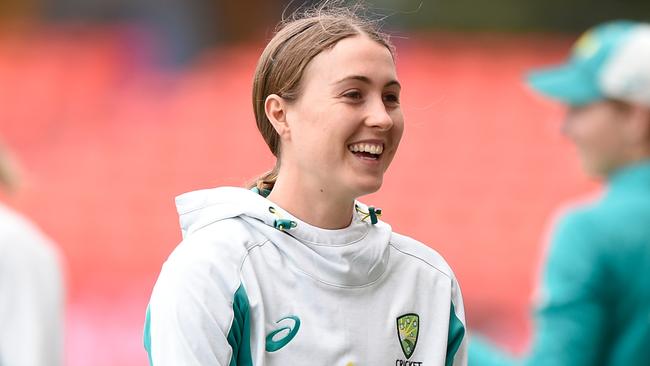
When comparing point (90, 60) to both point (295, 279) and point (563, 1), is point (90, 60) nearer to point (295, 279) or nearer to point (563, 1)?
point (563, 1)

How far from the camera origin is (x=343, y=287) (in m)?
1.84

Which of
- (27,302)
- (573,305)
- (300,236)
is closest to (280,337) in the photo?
(300,236)

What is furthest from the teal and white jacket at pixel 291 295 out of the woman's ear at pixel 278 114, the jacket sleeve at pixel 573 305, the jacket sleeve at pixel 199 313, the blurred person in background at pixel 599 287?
the jacket sleeve at pixel 573 305

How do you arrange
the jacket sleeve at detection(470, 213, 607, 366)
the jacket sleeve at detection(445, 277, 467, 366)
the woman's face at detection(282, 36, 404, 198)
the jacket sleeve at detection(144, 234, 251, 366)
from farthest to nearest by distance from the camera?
the jacket sleeve at detection(470, 213, 607, 366) → the jacket sleeve at detection(445, 277, 467, 366) → the woman's face at detection(282, 36, 404, 198) → the jacket sleeve at detection(144, 234, 251, 366)

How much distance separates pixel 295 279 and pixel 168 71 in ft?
33.2

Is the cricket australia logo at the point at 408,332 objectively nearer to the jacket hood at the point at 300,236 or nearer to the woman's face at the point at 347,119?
the jacket hood at the point at 300,236

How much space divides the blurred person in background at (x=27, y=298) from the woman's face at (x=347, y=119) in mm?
1782

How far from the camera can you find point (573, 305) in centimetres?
317

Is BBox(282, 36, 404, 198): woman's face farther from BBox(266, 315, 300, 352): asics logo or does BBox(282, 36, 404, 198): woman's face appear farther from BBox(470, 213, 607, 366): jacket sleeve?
BBox(470, 213, 607, 366): jacket sleeve

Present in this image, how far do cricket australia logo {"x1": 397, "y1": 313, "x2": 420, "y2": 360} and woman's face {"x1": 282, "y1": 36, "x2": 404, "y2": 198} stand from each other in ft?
0.72

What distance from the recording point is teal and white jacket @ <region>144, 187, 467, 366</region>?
172 centimetres

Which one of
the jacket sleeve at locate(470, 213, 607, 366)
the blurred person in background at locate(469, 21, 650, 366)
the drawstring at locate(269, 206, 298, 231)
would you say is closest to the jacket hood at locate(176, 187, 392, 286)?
the drawstring at locate(269, 206, 298, 231)

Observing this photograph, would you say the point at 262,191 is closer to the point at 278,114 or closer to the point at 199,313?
the point at 278,114

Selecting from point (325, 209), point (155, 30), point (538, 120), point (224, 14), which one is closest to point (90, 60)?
point (155, 30)
